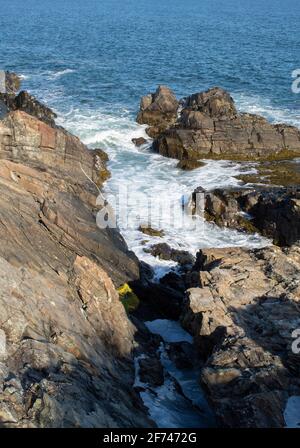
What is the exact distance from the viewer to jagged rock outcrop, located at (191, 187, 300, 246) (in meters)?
34.1

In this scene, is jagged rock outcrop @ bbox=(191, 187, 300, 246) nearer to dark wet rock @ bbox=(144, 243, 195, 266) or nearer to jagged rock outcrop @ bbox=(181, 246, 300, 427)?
dark wet rock @ bbox=(144, 243, 195, 266)

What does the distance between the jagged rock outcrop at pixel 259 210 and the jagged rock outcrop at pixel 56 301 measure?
9.68m

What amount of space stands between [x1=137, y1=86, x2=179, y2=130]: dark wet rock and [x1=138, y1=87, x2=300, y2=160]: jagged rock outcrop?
159 inches

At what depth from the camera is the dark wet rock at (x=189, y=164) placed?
1801 inches

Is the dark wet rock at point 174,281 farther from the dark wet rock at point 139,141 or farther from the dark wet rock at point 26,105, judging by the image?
the dark wet rock at point 26,105

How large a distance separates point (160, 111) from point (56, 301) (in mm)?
38787

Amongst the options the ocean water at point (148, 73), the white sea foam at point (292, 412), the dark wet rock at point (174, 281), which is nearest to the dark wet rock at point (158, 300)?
the dark wet rock at point (174, 281)

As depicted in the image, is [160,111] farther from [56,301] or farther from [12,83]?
[56,301]

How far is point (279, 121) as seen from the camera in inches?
2207

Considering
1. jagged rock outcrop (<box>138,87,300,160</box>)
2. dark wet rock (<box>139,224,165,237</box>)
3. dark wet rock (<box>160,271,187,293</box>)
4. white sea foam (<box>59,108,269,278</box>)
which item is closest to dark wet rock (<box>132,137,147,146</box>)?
white sea foam (<box>59,108,269,278</box>)

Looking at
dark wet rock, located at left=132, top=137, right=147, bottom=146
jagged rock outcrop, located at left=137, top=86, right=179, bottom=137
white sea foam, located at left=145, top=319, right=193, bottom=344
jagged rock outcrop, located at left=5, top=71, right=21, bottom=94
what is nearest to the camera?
white sea foam, located at left=145, top=319, right=193, bottom=344

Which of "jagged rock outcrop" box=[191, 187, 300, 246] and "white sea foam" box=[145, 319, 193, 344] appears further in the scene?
"jagged rock outcrop" box=[191, 187, 300, 246]

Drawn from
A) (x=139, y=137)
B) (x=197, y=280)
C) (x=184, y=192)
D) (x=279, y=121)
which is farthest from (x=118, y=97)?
(x=197, y=280)

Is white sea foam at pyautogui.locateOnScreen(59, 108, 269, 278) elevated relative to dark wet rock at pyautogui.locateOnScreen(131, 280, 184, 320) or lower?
elevated
